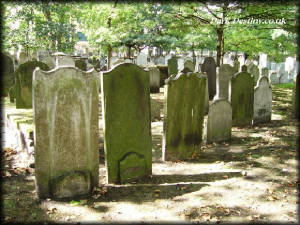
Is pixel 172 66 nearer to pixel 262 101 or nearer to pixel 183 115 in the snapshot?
pixel 262 101

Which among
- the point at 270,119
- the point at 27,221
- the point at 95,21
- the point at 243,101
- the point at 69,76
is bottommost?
the point at 27,221

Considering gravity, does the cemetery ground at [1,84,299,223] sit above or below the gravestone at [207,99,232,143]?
below

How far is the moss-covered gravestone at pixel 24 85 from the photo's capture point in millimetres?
7668

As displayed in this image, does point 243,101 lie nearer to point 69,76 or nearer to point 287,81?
point 69,76

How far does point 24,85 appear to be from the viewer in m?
7.76

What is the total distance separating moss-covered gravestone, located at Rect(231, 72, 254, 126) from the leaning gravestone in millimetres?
142

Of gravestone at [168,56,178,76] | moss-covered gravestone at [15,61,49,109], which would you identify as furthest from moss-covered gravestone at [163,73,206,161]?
gravestone at [168,56,178,76]

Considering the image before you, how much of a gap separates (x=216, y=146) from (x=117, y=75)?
129 inches

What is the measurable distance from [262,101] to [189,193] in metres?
A: 5.07

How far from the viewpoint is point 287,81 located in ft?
63.4

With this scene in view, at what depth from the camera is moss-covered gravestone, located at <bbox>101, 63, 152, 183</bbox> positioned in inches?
162

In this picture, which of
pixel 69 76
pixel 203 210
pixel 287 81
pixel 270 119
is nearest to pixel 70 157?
pixel 69 76

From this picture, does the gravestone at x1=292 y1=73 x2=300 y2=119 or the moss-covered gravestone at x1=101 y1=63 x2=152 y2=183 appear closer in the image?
the moss-covered gravestone at x1=101 y1=63 x2=152 y2=183

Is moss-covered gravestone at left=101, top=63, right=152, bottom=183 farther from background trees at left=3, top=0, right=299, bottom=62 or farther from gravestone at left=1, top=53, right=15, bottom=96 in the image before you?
gravestone at left=1, top=53, right=15, bottom=96
